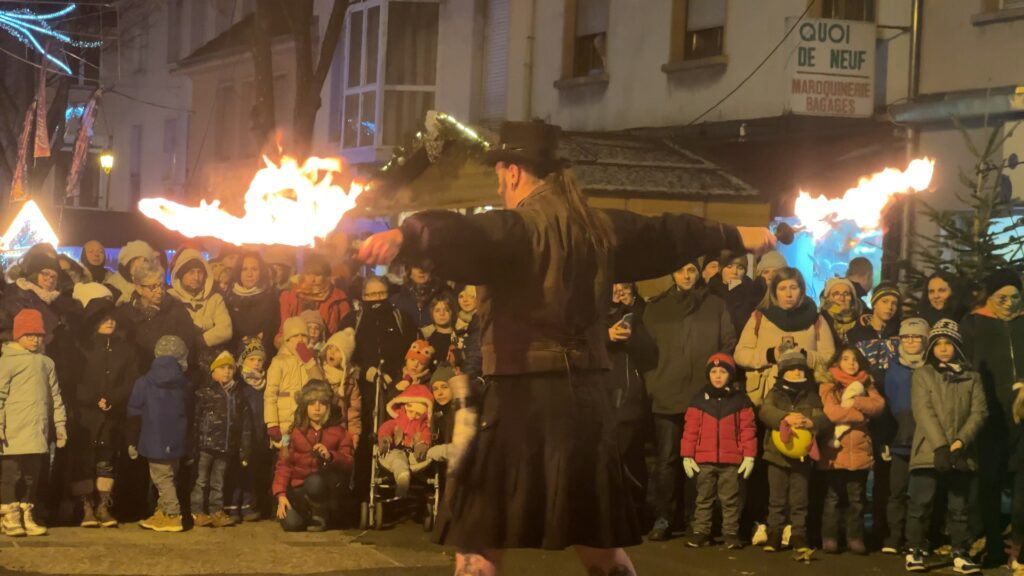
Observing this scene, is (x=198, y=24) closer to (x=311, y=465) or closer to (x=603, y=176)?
(x=603, y=176)

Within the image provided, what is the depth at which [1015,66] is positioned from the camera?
15.8m

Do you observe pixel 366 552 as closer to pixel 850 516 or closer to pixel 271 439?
pixel 271 439

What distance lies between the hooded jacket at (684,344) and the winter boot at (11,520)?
176 inches

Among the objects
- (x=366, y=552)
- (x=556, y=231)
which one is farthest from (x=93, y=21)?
(x=556, y=231)

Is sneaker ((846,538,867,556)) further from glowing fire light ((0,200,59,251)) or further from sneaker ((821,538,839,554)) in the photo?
glowing fire light ((0,200,59,251))

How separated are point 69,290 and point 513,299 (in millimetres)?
7130

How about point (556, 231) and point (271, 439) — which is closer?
point (556, 231)

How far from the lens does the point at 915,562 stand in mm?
10359

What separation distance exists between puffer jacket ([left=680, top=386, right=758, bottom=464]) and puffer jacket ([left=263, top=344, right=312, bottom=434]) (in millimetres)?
2904

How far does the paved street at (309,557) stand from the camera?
9.80m

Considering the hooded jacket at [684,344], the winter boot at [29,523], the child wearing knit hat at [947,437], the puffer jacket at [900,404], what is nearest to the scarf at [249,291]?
the winter boot at [29,523]

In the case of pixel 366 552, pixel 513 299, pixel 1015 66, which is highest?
pixel 1015 66

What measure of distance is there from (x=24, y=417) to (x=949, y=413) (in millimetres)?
6220

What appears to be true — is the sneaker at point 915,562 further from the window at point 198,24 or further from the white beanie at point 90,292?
the window at point 198,24
